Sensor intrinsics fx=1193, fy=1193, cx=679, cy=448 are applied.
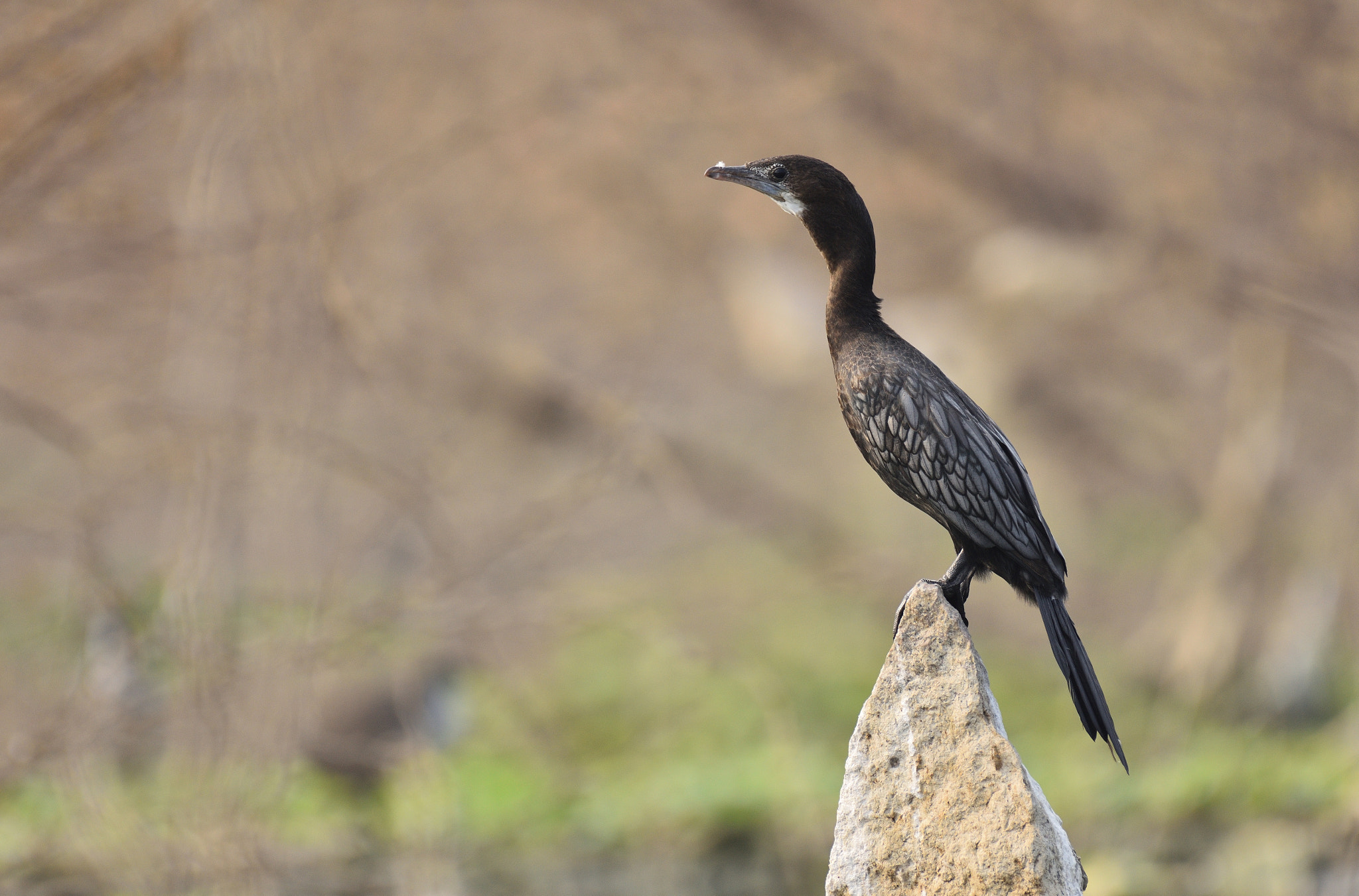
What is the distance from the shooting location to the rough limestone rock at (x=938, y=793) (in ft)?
10.4

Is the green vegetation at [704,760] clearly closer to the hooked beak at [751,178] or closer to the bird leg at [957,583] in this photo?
the bird leg at [957,583]

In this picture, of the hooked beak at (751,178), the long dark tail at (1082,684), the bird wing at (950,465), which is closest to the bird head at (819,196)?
the hooked beak at (751,178)

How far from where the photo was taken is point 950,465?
320 centimetres

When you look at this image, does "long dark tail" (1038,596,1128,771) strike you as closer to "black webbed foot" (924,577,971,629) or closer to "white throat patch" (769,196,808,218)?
"black webbed foot" (924,577,971,629)

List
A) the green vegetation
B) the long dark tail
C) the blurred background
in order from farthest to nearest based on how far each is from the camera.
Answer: the green vegetation
the blurred background
the long dark tail

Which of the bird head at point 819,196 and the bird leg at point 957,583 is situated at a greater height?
the bird head at point 819,196

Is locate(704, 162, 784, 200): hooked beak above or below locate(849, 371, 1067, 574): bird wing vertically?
above

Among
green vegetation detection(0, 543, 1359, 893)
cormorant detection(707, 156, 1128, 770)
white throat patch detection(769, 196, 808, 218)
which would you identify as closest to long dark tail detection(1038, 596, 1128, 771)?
cormorant detection(707, 156, 1128, 770)

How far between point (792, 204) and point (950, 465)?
0.83 m

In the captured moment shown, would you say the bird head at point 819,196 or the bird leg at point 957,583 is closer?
the bird head at point 819,196

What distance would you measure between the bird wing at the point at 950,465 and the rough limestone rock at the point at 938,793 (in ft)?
0.83

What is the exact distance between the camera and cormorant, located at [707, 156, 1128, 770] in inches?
126

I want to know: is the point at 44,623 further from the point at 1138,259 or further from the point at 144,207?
the point at 1138,259

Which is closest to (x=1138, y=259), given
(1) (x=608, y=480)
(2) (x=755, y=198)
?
(2) (x=755, y=198)
